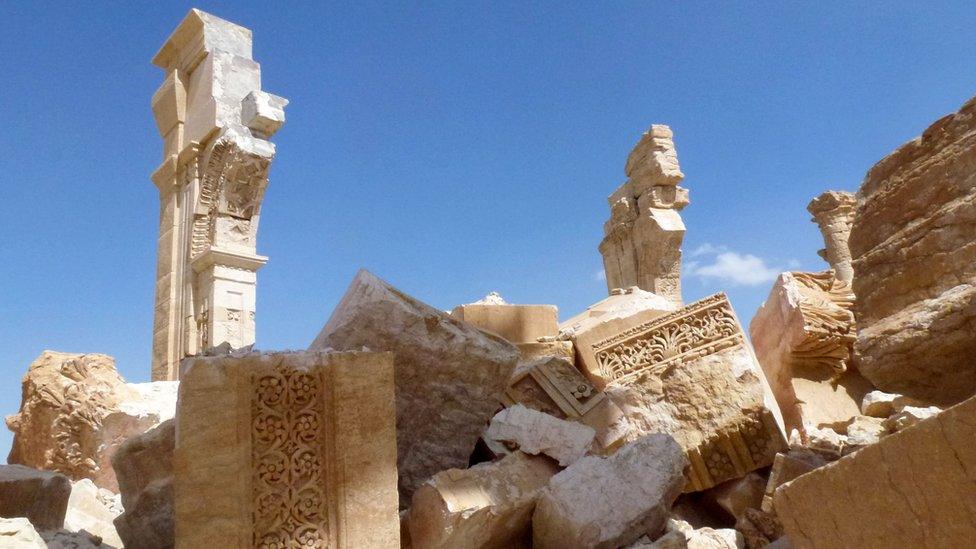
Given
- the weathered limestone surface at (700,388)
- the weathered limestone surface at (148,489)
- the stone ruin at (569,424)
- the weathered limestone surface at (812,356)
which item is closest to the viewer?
the stone ruin at (569,424)

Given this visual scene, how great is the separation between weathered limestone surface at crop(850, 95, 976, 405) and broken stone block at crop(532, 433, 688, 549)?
98 centimetres

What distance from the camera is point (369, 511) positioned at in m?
2.77

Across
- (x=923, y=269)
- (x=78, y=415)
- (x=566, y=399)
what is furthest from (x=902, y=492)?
(x=78, y=415)

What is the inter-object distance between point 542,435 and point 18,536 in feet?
7.01

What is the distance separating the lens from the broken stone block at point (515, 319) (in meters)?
5.99

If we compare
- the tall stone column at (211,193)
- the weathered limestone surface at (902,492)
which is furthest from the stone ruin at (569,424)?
the tall stone column at (211,193)

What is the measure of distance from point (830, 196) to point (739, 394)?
1089 centimetres

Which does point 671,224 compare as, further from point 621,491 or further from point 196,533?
point 196,533

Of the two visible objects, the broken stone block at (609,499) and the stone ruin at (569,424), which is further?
the broken stone block at (609,499)

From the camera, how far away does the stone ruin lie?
2.45m

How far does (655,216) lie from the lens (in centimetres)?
1283

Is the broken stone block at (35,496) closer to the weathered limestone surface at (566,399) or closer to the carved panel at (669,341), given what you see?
the weathered limestone surface at (566,399)

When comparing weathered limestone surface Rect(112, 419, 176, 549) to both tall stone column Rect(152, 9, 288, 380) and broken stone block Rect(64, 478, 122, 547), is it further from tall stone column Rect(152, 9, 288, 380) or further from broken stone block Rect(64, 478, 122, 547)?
tall stone column Rect(152, 9, 288, 380)

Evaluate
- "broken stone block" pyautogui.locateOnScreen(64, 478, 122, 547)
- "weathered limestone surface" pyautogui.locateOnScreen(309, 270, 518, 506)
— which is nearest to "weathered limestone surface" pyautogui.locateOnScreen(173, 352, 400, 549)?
"weathered limestone surface" pyautogui.locateOnScreen(309, 270, 518, 506)
